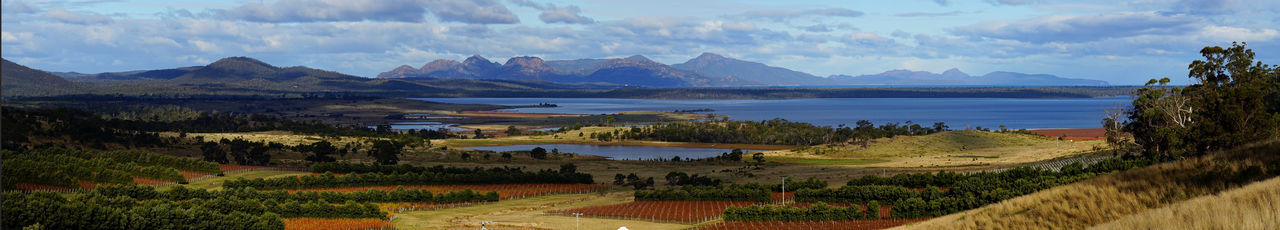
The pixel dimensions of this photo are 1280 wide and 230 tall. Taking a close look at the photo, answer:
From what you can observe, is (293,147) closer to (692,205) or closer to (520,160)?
(520,160)

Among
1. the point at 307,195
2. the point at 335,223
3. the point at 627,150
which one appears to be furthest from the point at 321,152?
the point at 335,223

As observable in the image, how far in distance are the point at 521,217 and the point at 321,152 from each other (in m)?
66.7

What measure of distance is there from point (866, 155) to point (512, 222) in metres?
79.2

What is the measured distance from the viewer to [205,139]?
124 metres

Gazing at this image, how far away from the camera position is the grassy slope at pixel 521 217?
40.7 meters

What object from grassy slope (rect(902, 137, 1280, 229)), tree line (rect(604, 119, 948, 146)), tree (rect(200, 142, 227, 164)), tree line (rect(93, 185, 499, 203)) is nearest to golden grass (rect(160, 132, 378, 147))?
tree (rect(200, 142, 227, 164))

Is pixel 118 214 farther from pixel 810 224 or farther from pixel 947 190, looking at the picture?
pixel 947 190

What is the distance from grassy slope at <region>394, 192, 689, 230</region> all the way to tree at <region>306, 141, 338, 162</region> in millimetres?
49767

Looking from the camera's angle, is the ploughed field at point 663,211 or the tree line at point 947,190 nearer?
the tree line at point 947,190

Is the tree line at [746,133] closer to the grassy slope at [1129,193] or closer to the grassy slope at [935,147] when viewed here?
the grassy slope at [935,147]

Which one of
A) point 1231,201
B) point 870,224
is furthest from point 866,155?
point 1231,201

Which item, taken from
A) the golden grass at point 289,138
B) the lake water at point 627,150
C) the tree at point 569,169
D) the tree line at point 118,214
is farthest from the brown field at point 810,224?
the golden grass at point 289,138

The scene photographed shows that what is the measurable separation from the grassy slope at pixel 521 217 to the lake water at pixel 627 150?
222 ft

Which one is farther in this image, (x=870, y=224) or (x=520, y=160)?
(x=520, y=160)
